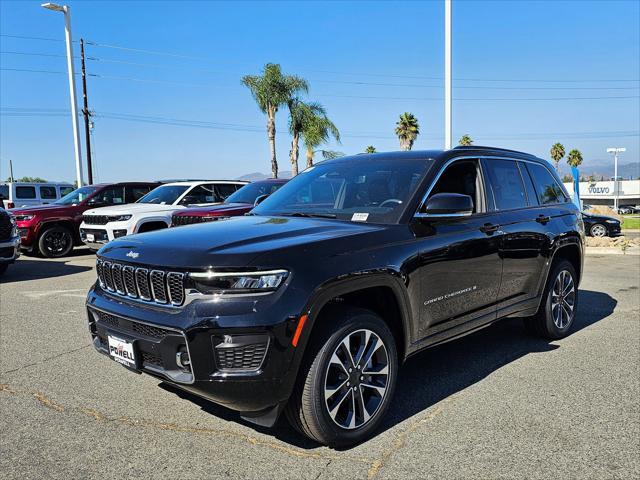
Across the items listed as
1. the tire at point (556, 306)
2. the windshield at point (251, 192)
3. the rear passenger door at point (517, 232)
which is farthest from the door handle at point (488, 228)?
the windshield at point (251, 192)

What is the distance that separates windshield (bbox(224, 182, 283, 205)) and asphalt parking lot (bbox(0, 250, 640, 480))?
18.2 ft

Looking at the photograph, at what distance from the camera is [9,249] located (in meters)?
9.23

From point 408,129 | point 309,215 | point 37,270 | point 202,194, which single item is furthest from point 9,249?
point 408,129

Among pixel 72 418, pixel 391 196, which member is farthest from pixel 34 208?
pixel 391 196

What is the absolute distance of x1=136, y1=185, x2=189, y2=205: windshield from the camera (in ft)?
38.6

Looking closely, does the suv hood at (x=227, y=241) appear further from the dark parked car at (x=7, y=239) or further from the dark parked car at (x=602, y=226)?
the dark parked car at (x=602, y=226)

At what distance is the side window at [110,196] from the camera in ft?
44.2

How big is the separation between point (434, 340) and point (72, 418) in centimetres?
258

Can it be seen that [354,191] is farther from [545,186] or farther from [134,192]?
[134,192]

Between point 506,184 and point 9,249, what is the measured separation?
8.43 meters

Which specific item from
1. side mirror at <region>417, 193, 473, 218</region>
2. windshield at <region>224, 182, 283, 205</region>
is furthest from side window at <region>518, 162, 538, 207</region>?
windshield at <region>224, 182, 283, 205</region>

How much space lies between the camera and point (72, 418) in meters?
3.60

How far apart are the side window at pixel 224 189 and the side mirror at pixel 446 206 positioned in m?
9.45

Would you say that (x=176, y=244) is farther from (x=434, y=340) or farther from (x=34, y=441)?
(x=434, y=340)
